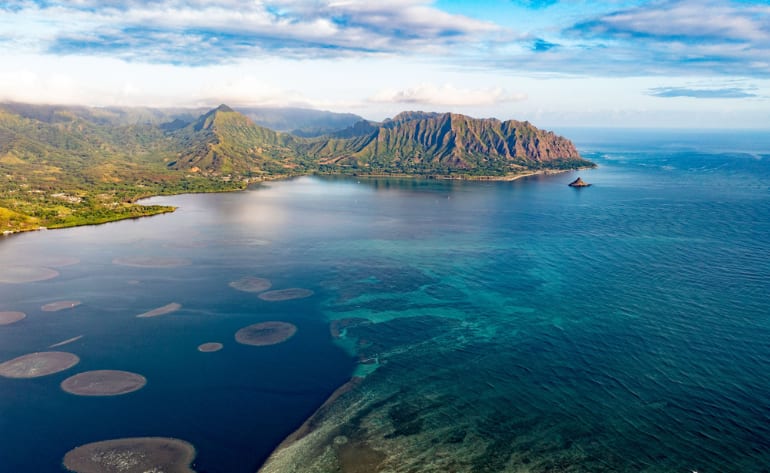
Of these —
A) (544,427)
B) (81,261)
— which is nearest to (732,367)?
(544,427)

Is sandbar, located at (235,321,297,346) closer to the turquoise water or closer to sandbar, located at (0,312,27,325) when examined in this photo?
the turquoise water

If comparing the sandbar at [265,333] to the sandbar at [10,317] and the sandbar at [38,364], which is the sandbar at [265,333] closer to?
the sandbar at [38,364]

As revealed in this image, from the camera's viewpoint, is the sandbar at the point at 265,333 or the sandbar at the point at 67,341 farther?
the sandbar at the point at 265,333

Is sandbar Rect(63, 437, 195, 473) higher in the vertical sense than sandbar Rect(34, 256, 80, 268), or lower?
lower

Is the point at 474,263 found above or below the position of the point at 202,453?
above

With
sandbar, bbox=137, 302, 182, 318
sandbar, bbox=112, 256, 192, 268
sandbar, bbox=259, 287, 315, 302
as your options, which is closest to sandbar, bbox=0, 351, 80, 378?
sandbar, bbox=137, 302, 182, 318

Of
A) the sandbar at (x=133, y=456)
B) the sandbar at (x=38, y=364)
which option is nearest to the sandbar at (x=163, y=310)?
the sandbar at (x=38, y=364)

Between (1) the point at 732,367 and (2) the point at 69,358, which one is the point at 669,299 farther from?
(2) the point at 69,358
